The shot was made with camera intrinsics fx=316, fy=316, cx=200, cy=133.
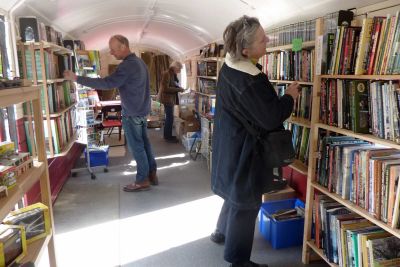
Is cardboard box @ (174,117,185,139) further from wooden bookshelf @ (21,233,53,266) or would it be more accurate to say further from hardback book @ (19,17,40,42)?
wooden bookshelf @ (21,233,53,266)

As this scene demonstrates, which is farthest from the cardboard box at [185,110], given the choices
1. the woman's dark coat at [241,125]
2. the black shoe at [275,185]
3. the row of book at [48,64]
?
the woman's dark coat at [241,125]

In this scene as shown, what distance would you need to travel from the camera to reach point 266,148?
5.86 ft

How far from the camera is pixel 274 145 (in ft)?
5.80

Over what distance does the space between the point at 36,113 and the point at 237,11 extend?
2769mm

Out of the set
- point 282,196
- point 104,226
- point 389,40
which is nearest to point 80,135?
point 104,226

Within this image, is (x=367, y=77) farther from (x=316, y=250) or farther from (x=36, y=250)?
(x=36, y=250)

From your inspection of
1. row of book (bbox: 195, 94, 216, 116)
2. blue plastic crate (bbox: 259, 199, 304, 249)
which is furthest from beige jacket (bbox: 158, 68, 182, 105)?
blue plastic crate (bbox: 259, 199, 304, 249)

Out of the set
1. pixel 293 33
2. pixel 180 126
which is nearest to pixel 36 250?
pixel 293 33

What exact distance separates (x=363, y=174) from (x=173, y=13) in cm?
441

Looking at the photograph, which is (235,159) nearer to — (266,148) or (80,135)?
(266,148)

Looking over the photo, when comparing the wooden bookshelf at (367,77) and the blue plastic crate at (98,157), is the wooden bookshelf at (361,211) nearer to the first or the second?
the wooden bookshelf at (367,77)

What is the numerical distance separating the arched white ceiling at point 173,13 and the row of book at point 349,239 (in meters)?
1.38

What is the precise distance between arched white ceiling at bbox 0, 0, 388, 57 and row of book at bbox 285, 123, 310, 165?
3.12 ft

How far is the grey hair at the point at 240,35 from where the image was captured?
1.75 m
